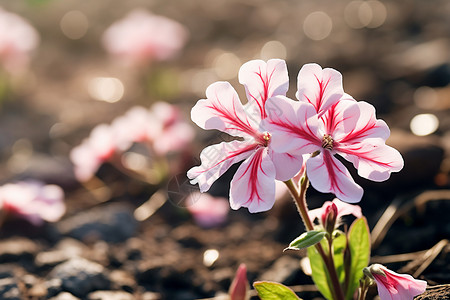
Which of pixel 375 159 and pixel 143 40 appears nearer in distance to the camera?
pixel 375 159

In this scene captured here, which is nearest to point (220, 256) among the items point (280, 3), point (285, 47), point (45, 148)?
point (45, 148)

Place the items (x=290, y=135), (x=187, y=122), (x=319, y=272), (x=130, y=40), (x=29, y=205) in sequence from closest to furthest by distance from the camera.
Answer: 1. (x=290, y=135)
2. (x=319, y=272)
3. (x=29, y=205)
4. (x=187, y=122)
5. (x=130, y=40)

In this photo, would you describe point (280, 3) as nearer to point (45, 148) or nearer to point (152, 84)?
point (152, 84)

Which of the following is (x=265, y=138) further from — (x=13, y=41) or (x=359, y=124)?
(x=13, y=41)

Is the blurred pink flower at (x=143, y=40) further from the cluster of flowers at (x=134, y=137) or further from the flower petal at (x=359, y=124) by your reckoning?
the flower petal at (x=359, y=124)

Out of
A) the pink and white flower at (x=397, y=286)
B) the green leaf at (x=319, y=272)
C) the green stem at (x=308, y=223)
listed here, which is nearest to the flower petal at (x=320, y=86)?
the green stem at (x=308, y=223)

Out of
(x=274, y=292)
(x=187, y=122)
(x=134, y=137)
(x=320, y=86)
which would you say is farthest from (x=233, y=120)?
(x=187, y=122)

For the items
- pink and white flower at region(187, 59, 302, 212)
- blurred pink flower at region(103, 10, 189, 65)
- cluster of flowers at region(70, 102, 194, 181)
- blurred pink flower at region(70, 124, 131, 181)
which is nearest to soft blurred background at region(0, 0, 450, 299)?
blurred pink flower at region(103, 10, 189, 65)
